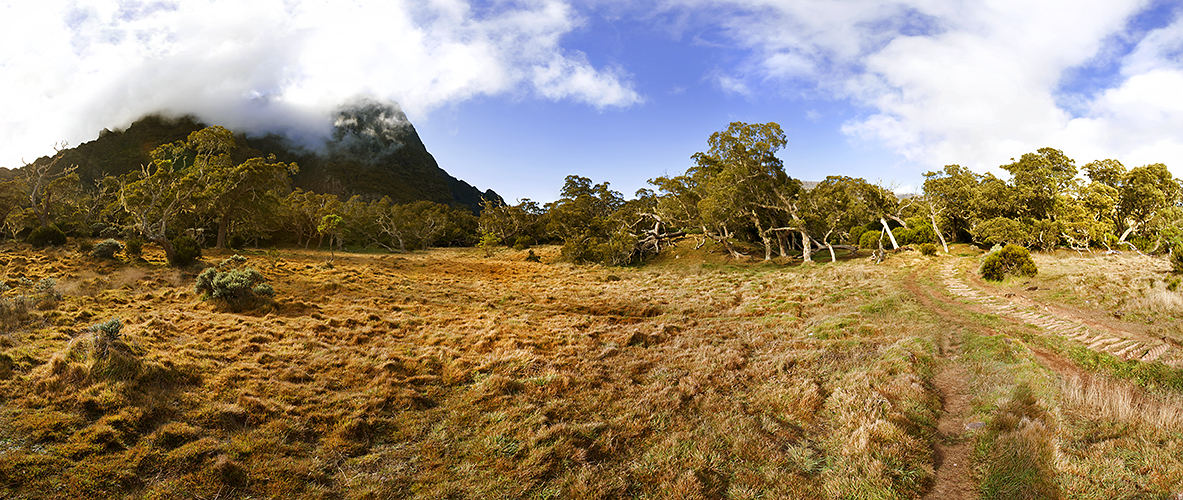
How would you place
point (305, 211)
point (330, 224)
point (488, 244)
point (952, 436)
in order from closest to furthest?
point (952, 436) → point (330, 224) → point (305, 211) → point (488, 244)

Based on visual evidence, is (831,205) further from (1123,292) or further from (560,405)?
(560,405)

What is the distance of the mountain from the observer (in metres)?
96.9

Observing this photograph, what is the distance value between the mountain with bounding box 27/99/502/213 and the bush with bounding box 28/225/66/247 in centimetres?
6531

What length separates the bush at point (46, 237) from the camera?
2389cm

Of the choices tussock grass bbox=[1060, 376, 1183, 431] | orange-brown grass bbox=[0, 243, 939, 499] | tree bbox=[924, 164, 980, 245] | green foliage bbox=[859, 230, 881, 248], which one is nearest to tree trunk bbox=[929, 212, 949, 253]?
tree bbox=[924, 164, 980, 245]

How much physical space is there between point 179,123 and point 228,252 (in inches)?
5070

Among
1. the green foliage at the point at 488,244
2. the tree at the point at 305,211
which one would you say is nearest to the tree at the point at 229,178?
the tree at the point at 305,211

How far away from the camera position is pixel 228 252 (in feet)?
96.3

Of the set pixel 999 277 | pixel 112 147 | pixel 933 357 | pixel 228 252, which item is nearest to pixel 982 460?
pixel 933 357

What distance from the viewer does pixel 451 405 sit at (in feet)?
23.3

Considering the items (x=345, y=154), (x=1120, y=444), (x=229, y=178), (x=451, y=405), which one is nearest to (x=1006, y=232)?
(x=1120, y=444)

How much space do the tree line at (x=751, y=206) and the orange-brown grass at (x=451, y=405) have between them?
1818cm

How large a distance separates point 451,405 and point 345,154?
515ft

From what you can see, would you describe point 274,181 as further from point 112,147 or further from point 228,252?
point 112,147
